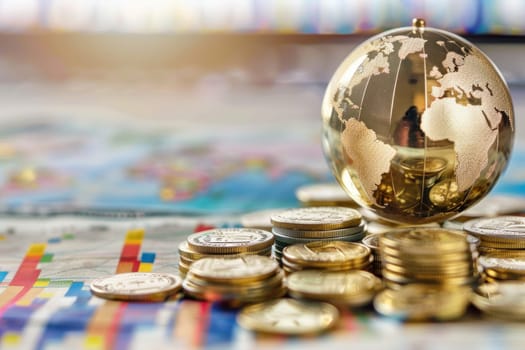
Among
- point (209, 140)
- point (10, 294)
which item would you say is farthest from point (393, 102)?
point (209, 140)

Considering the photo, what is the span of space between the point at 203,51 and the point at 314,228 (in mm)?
1604

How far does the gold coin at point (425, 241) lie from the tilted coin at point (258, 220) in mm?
382

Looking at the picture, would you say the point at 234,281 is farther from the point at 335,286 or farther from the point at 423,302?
the point at 423,302

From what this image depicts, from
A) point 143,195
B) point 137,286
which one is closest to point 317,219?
point 137,286

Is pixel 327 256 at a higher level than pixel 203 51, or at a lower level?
lower

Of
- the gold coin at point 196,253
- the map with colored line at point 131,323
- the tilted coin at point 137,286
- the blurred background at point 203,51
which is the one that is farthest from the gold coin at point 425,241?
the blurred background at point 203,51

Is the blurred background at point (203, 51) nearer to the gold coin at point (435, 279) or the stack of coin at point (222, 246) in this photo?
the stack of coin at point (222, 246)

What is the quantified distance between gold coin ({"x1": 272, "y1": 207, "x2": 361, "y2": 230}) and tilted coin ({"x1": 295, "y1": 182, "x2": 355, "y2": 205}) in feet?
0.69

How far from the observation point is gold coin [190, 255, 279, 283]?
1104 mm

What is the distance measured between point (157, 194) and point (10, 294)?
2.61 feet

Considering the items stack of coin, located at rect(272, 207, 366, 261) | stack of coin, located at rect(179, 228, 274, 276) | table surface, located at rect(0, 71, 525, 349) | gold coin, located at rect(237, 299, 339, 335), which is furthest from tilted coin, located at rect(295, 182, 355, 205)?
gold coin, located at rect(237, 299, 339, 335)

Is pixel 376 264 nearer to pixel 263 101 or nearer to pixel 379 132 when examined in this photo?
pixel 379 132

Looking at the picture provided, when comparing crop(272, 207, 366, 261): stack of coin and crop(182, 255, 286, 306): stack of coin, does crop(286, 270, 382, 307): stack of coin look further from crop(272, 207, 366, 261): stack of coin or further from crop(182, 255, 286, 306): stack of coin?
crop(272, 207, 366, 261): stack of coin

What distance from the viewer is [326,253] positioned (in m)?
1.22
